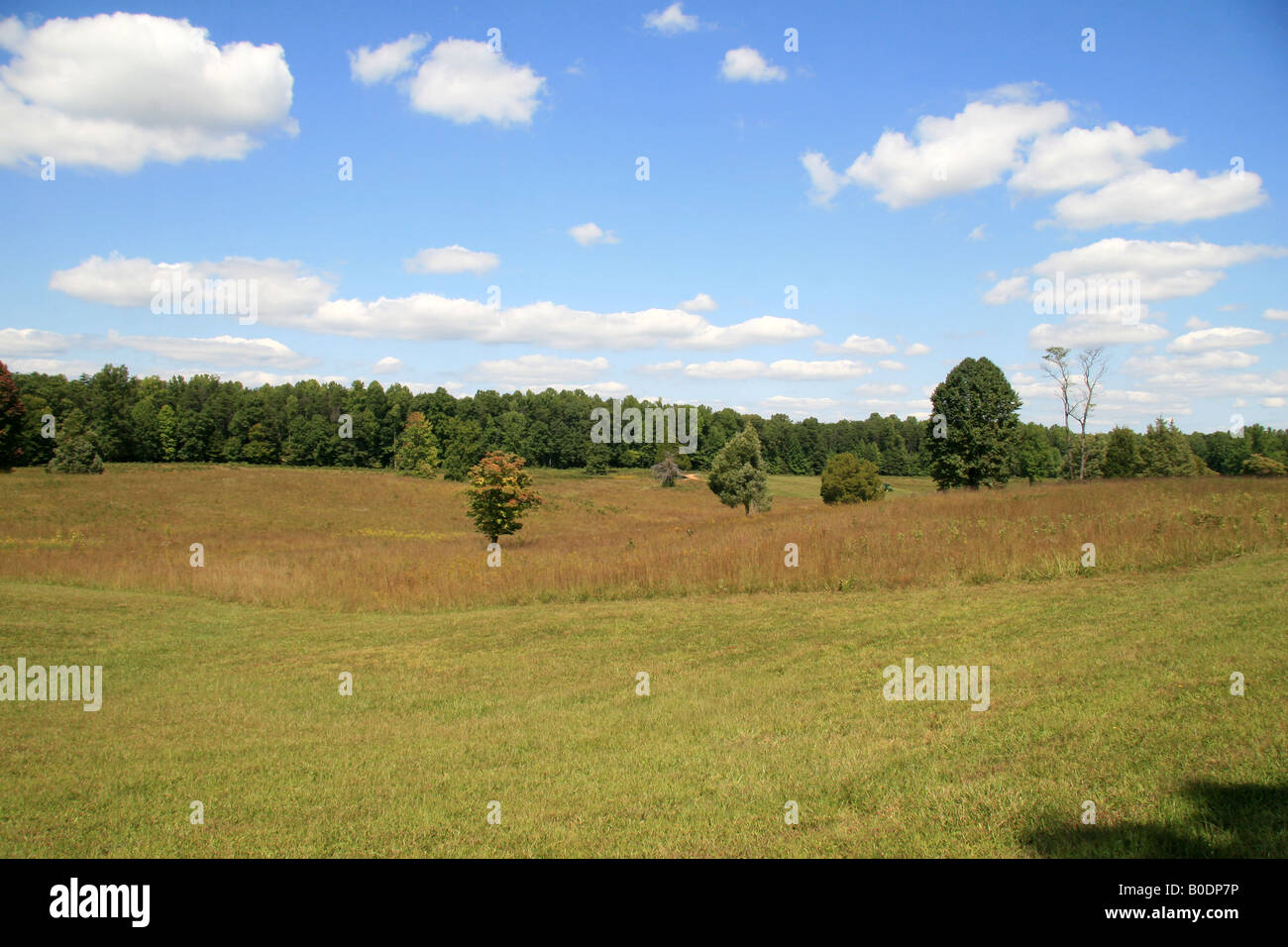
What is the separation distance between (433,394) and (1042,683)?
112m

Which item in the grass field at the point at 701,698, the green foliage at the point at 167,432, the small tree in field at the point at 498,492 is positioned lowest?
the grass field at the point at 701,698

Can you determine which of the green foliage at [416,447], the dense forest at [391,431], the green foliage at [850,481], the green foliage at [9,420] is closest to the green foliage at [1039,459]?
the dense forest at [391,431]

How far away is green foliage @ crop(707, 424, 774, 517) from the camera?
50000 millimetres

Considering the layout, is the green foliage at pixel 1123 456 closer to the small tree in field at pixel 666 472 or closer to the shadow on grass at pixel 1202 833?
the small tree in field at pixel 666 472

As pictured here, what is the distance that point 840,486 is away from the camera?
49406 millimetres

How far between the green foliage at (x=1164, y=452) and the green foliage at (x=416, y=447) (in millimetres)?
75011

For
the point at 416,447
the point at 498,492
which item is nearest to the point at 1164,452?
the point at 498,492

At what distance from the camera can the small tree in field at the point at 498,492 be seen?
3278 cm

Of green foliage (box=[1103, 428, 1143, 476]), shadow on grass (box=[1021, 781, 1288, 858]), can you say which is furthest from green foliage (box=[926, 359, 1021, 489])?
shadow on grass (box=[1021, 781, 1288, 858])

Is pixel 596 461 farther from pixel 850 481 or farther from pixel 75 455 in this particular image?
pixel 75 455

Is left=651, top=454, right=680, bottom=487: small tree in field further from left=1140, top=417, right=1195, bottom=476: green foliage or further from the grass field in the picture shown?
the grass field

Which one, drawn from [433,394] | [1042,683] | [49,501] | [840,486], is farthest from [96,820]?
[433,394]

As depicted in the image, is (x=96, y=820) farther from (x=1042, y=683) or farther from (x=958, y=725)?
(x=1042, y=683)

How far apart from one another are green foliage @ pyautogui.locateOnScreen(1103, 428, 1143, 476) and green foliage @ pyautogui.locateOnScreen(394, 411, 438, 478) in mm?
72128
